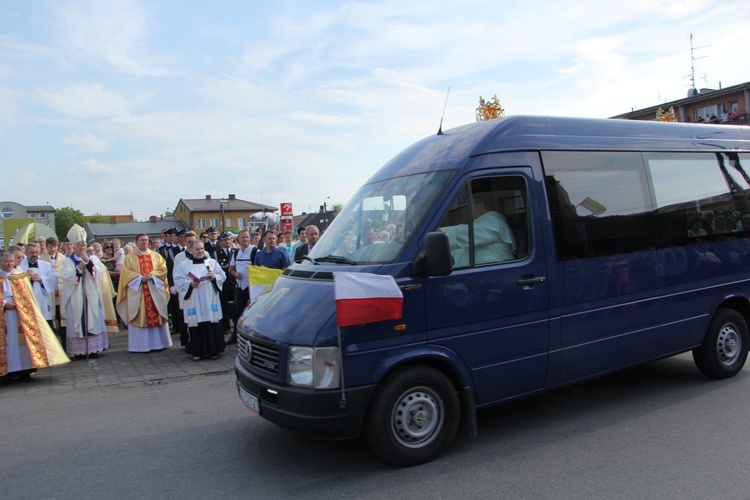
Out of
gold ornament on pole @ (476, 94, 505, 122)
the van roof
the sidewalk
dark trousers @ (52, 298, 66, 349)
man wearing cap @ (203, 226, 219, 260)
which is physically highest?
Answer: gold ornament on pole @ (476, 94, 505, 122)

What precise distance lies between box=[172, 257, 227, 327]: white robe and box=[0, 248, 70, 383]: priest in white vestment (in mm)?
1928

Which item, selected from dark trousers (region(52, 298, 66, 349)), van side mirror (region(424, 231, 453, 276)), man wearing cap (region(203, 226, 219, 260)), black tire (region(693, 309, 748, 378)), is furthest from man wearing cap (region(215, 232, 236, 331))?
black tire (region(693, 309, 748, 378))

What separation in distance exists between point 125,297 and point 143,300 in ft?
1.27

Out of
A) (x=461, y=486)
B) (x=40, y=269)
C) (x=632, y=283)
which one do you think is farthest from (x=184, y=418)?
(x=40, y=269)

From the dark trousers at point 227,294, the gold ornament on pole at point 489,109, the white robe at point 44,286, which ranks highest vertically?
the gold ornament on pole at point 489,109

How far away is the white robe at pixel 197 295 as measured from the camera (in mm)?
8766

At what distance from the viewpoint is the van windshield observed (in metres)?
4.31

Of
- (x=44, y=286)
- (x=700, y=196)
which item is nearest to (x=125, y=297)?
(x=44, y=286)

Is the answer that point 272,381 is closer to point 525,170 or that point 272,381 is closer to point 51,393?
point 525,170

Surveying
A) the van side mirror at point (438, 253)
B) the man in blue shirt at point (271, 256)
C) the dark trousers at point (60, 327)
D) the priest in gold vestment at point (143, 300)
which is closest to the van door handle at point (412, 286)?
the van side mirror at point (438, 253)

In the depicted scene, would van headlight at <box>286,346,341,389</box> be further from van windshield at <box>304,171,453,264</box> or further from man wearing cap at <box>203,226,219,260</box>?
man wearing cap at <box>203,226,219,260</box>

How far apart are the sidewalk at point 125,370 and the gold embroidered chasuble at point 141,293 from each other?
640 mm

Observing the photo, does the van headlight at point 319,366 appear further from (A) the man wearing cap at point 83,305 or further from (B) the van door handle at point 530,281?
(A) the man wearing cap at point 83,305

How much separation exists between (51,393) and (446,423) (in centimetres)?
559
